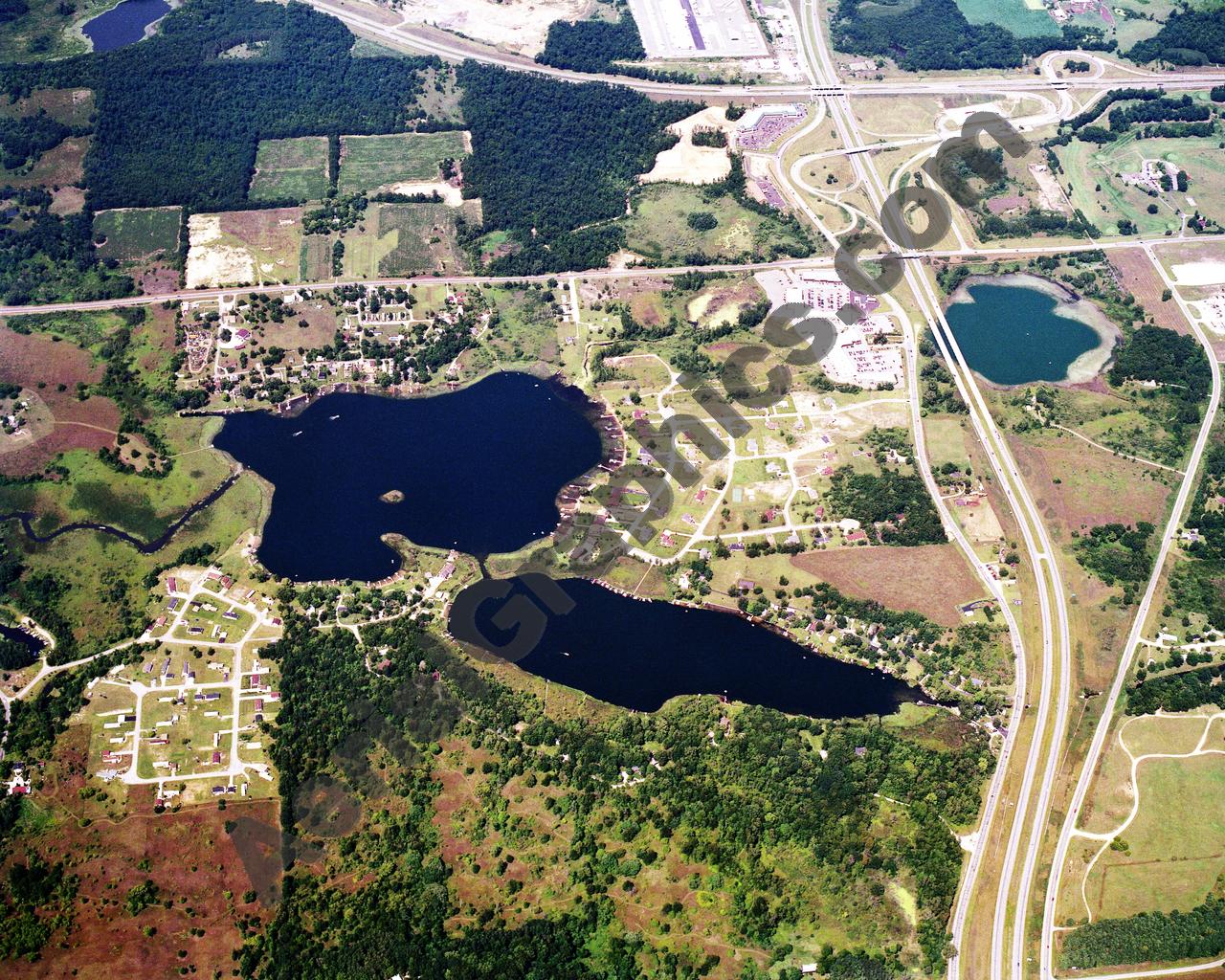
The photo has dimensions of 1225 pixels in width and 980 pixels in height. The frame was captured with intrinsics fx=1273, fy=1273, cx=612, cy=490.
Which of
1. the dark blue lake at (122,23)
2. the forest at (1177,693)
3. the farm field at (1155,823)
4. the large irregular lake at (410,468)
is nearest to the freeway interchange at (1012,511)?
the forest at (1177,693)

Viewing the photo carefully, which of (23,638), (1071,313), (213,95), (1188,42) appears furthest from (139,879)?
(1188,42)

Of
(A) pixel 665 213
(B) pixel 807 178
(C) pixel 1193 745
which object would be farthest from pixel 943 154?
(C) pixel 1193 745

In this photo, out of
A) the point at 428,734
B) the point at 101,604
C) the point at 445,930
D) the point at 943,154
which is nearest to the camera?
the point at 445,930

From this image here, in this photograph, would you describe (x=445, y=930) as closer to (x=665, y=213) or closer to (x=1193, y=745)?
(x=1193, y=745)

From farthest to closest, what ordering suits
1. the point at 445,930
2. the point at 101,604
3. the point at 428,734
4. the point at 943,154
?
1. the point at 943,154
2. the point at 101,604
3. the point at 428,734
4. the point at 445,930

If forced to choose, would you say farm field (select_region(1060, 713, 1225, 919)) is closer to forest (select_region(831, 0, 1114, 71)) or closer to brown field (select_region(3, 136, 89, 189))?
forest (select_region(831, 0, 1114, 71))

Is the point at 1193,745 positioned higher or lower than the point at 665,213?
lower

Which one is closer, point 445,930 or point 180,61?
point 445,930

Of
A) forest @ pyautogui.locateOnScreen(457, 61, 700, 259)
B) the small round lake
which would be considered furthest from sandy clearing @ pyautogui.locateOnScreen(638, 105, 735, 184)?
the small round lake
